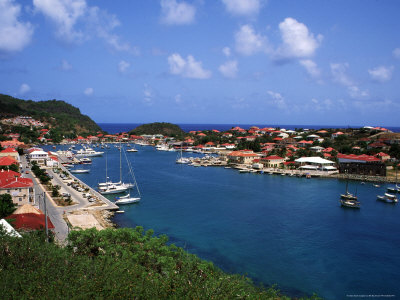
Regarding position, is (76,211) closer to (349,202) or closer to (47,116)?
(349,202)

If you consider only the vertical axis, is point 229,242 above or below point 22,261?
below

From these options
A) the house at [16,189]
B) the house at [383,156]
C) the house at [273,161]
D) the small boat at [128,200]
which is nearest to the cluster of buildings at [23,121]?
the house at [273,161]

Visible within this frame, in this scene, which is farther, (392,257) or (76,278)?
(392,257)

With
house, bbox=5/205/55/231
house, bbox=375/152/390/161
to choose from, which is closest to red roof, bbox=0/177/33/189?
house, bbox=5/205/55/231

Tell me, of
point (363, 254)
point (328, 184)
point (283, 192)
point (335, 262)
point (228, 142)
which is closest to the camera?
Result: point (335, 262)

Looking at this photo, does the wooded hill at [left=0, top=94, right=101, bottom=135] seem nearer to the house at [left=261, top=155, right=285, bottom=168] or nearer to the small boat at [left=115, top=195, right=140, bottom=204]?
the house at [left=261, top=155, right=285, bottom=168]

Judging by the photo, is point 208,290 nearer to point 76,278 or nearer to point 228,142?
point 76,278

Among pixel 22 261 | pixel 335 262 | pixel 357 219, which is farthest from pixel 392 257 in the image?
pixel 22 261
